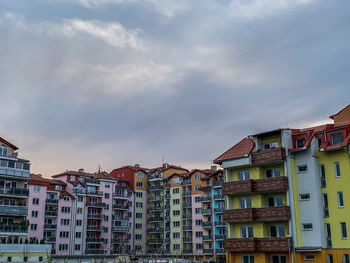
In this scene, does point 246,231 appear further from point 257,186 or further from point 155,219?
point 155,219

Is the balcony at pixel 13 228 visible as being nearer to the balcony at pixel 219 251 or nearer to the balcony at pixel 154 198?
the balcony at pixel 219 251

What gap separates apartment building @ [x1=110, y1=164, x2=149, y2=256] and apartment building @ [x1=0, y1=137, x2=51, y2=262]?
1677 inches

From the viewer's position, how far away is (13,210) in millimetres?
70875

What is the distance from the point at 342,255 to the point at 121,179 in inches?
2920

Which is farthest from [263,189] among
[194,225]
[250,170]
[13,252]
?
[194,225]

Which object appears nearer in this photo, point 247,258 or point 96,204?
point 247,258

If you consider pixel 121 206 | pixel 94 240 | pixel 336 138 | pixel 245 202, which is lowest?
pixel 94 240

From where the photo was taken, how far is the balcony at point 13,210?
69.9 meters

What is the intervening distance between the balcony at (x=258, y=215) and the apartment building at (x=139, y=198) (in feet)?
207

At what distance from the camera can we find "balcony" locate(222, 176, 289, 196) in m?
49.1

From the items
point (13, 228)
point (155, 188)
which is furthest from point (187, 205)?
point (13, 228)

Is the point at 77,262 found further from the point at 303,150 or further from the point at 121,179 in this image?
the point at 303,150

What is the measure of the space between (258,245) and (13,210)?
134ft

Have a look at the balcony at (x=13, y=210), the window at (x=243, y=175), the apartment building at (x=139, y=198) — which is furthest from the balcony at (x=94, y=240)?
the window at (x=243, y=175)
